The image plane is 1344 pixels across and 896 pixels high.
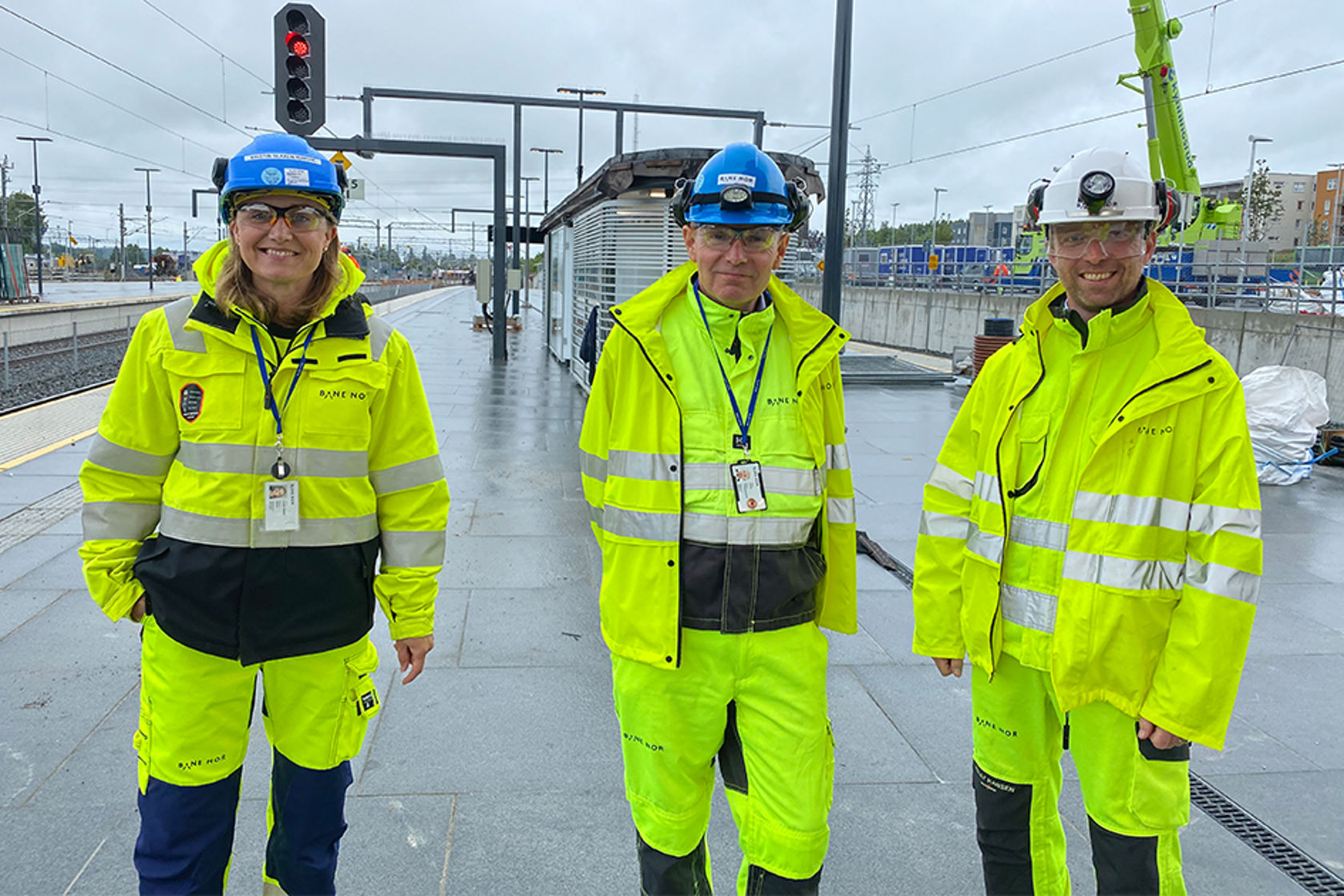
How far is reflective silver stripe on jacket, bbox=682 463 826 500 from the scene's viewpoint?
2385 millimetres

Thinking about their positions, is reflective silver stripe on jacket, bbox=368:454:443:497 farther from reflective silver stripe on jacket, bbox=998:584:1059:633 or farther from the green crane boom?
the green crane boom

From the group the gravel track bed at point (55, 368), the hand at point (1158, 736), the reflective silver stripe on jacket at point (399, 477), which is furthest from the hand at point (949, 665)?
the gravel track bed at point (55, 368)

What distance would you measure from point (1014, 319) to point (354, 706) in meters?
20.1

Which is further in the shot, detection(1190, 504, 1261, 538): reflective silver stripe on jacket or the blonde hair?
the blonde hair

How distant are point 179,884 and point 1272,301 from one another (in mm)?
17173

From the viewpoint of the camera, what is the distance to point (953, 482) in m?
2.66

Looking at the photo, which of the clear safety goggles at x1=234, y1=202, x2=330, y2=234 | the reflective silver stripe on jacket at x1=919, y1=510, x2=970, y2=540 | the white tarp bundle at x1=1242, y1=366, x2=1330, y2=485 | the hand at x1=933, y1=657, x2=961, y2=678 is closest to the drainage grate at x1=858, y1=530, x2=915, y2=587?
the hand at x1=933, y1=657, x2=961, y2=678

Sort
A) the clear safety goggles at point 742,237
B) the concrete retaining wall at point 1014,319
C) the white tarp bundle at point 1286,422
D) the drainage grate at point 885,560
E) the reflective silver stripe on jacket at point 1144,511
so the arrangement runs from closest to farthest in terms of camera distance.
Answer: the reflective silver stripe on jacket at point 1144,511
the clear safety goggles at point 742,237
the drainage grate at point 885,560
the white tarp bundle at point 1286,422
the concrete retaining wall at point 1014,319

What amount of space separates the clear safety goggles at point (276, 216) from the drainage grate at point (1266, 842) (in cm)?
348

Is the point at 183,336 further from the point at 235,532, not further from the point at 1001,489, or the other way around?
the point at 1001,489

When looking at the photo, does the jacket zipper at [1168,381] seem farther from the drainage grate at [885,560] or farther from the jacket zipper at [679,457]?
the drainage grate at [885,560]

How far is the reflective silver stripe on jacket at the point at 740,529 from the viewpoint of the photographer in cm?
237

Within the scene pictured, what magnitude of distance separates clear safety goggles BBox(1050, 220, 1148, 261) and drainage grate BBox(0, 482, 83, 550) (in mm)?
6478

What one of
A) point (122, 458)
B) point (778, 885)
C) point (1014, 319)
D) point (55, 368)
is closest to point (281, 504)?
point (122, 458)
